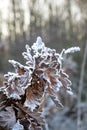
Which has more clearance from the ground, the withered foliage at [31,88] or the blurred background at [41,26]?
the blurred background at [41,26]

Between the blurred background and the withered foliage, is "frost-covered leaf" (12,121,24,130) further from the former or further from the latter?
the blurred background

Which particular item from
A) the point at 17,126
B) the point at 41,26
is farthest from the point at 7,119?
the point at 41,26

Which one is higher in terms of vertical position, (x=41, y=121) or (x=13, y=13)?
(x=13, y=13)

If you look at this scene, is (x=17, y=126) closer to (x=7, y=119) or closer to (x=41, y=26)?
(x=7, y=119)

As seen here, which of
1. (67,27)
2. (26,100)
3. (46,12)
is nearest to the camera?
(26,100)

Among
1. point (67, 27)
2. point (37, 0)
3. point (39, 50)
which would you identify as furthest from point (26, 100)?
point (67, 27)

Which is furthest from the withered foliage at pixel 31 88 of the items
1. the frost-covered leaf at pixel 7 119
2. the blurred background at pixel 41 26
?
the blurred background at pixel 41 26

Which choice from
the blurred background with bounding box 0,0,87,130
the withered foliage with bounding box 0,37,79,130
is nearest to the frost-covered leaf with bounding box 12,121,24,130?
the withered foliage with bounding box 0,37,79,130

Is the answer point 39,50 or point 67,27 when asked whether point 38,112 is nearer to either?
point 39,50

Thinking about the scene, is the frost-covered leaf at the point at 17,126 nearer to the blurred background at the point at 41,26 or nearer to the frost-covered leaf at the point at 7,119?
the frost-covered leaf at the point at 7,119
